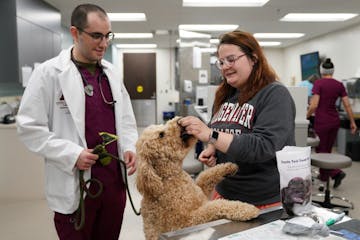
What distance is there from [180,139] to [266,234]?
0.43m

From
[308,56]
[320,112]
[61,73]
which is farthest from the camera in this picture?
[308,56]

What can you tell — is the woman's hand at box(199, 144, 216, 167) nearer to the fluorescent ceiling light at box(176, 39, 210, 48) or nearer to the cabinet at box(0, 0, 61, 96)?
the cabinet at box(0, 0, 61, 96)

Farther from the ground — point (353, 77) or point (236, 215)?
point (353, 77)

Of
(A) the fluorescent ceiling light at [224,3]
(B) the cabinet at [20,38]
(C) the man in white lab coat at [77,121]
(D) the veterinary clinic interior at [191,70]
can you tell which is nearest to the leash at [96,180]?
(C) the man in white lab coat at [77,121]

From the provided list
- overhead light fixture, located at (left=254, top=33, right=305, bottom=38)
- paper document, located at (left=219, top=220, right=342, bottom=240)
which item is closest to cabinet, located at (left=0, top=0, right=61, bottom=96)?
paper document, located at (left=219, top=220, right=342, bottom=240)

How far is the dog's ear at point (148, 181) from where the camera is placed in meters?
1.07

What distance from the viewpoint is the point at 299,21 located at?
641 centimetres

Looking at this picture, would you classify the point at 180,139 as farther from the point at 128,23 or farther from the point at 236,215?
the point at 128,23

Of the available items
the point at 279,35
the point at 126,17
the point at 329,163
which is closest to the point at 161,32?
the point at 126,17

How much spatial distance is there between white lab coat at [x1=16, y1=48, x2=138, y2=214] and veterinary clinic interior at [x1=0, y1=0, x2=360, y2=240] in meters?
0.39

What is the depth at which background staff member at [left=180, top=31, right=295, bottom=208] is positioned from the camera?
1177mm

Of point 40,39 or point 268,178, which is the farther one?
point 40,39

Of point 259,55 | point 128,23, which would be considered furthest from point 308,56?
point 259,55

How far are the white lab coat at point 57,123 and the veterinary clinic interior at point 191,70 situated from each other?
39 centimetres
